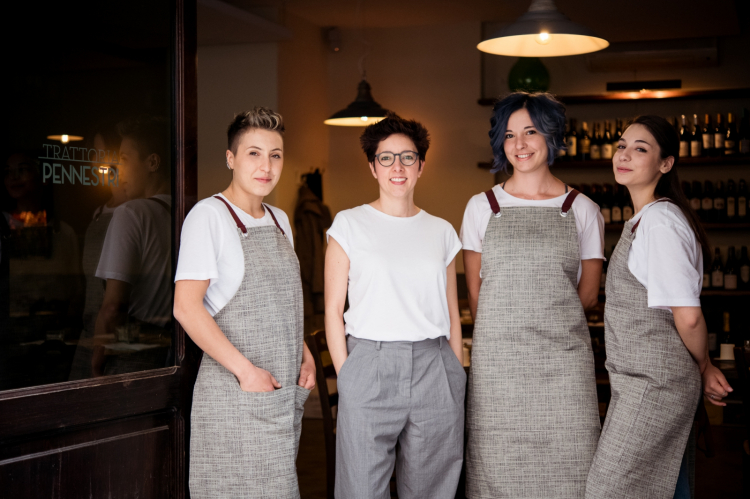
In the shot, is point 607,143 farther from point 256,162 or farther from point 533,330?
point 256,162

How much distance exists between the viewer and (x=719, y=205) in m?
5.71

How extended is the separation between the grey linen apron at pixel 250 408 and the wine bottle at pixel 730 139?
15.6 ft

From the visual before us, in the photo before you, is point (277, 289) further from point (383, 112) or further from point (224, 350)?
point (383, 112)

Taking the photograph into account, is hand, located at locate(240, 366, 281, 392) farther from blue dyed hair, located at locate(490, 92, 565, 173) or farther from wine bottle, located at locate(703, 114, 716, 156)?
wine bottle, located at locate(703, 114, 716, 156)

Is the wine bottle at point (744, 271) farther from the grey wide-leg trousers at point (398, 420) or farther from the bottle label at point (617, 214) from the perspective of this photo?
the grey wide-leg trousers at point (398, 420)

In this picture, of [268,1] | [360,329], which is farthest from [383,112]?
[360,329]

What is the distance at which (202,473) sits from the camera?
215cm

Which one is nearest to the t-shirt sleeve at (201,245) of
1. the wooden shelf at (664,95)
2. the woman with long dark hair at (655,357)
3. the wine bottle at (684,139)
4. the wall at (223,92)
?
the woman with long dark hair at (655,357)

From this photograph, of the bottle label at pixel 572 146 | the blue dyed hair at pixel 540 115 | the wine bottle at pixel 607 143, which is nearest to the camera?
the blue dyed hair at pixel 540 115

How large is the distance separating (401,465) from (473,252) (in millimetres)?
788

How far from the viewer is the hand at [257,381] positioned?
2.10m

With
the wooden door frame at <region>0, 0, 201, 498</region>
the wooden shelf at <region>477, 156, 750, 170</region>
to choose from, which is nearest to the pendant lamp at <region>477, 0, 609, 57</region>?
the wooden door frame at <region>0, 0, 201, 498</region>

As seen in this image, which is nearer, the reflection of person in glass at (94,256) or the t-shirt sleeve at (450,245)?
the reflection of person in glass at (94,256)

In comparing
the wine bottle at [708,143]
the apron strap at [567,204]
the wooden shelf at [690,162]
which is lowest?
the apron strap at [567,204]
